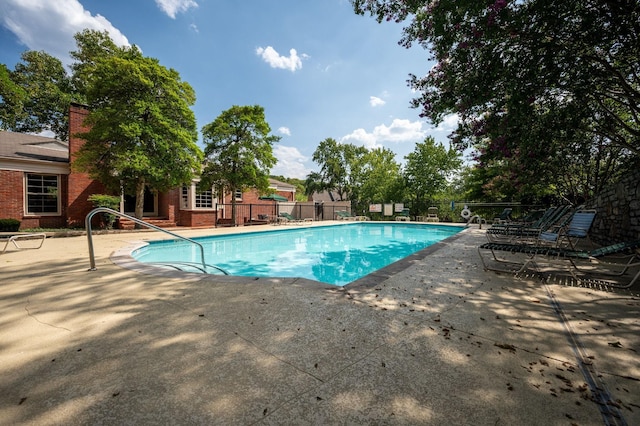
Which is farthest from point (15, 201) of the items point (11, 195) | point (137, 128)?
point (137, 128)

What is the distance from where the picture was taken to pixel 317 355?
1.83 m

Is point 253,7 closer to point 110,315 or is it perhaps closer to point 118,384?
point 110,315

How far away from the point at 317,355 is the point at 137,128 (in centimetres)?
1253

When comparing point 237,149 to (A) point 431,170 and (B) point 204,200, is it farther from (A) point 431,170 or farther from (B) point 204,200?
(A) point 431,170

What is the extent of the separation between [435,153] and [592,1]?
67.1 feet

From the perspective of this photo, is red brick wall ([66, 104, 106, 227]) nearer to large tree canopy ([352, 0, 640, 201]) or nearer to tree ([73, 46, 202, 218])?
tree ([73, 46, 202, 218])

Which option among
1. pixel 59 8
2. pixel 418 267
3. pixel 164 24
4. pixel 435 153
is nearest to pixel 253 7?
pixel 164 24

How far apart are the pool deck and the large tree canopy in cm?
326

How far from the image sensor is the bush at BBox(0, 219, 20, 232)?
9.74 m

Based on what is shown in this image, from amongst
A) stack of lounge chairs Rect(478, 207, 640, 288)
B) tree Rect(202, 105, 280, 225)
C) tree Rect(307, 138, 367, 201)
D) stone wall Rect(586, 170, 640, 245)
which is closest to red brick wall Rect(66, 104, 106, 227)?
tree Rect(202, 105, 280, 225)

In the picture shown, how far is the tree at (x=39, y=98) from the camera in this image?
19.3 meters

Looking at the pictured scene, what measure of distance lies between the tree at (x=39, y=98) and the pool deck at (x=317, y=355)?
2681 centimetres

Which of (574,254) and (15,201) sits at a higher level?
(15,201)

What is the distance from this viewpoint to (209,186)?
48.1 feet
